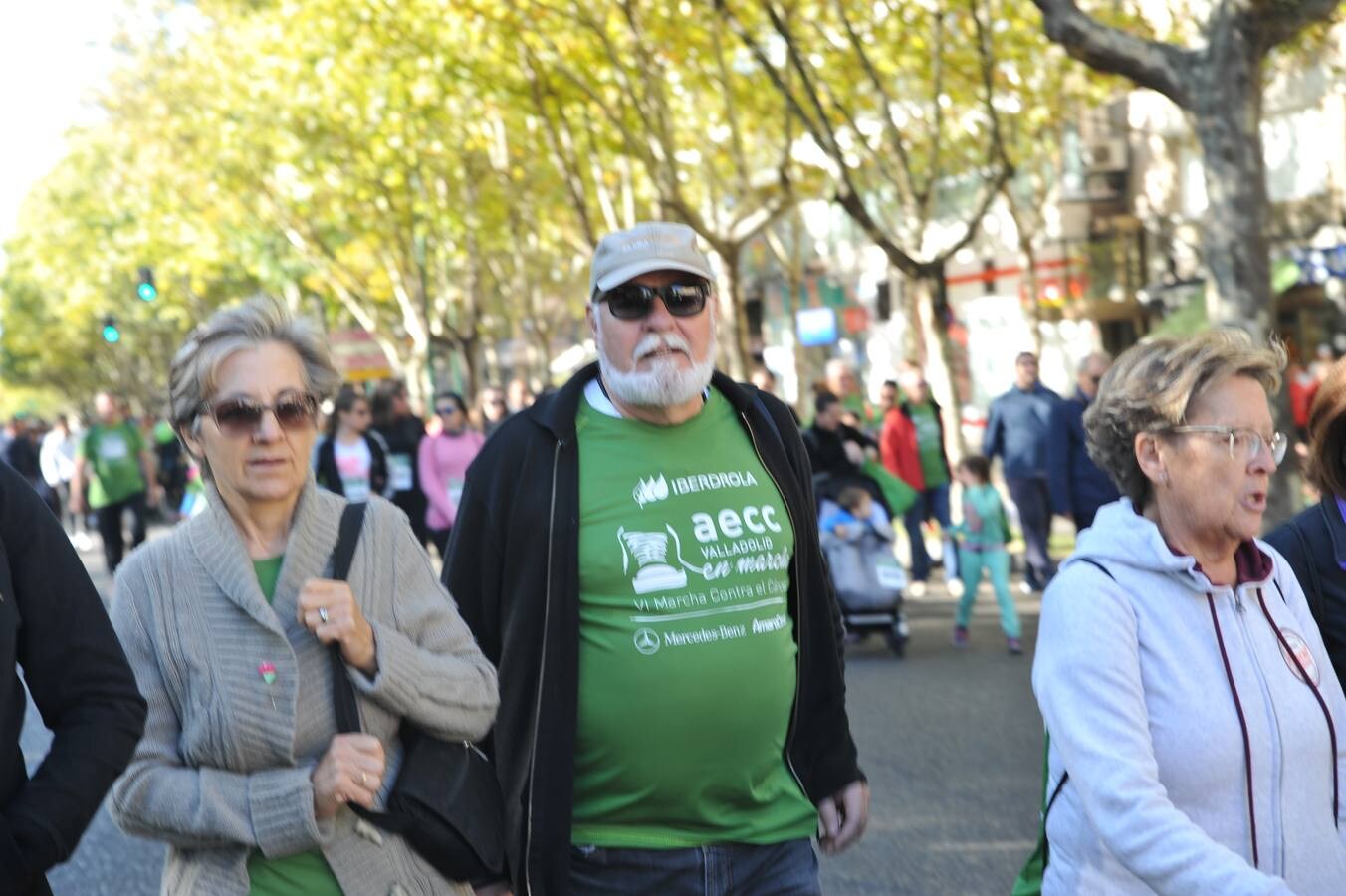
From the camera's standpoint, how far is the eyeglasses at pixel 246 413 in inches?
129

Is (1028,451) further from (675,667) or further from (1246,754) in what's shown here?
(1246,754)

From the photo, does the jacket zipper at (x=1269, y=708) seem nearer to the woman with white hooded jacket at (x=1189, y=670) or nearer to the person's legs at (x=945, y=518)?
the woman with white hooded jacket at (x=1189, y=670)

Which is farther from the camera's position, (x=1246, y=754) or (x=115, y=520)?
(x=115, y=520)

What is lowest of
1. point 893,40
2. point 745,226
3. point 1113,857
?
point 1113,857

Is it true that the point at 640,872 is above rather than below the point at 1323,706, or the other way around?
below

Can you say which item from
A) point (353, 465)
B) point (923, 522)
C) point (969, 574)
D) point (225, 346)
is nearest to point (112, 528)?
point (353, 465)

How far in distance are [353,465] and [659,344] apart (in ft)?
31.1

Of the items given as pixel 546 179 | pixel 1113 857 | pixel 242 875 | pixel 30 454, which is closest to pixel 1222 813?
pixel 1113 857

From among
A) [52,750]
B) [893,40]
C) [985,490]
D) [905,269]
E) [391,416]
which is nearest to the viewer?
[52,750]

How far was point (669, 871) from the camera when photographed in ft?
12.2

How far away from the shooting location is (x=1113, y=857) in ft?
10.1

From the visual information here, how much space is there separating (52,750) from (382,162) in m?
30.8

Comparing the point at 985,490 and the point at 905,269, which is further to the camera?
the point at 905,269

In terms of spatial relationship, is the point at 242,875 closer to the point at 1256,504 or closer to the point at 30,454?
the point at 1256,504
